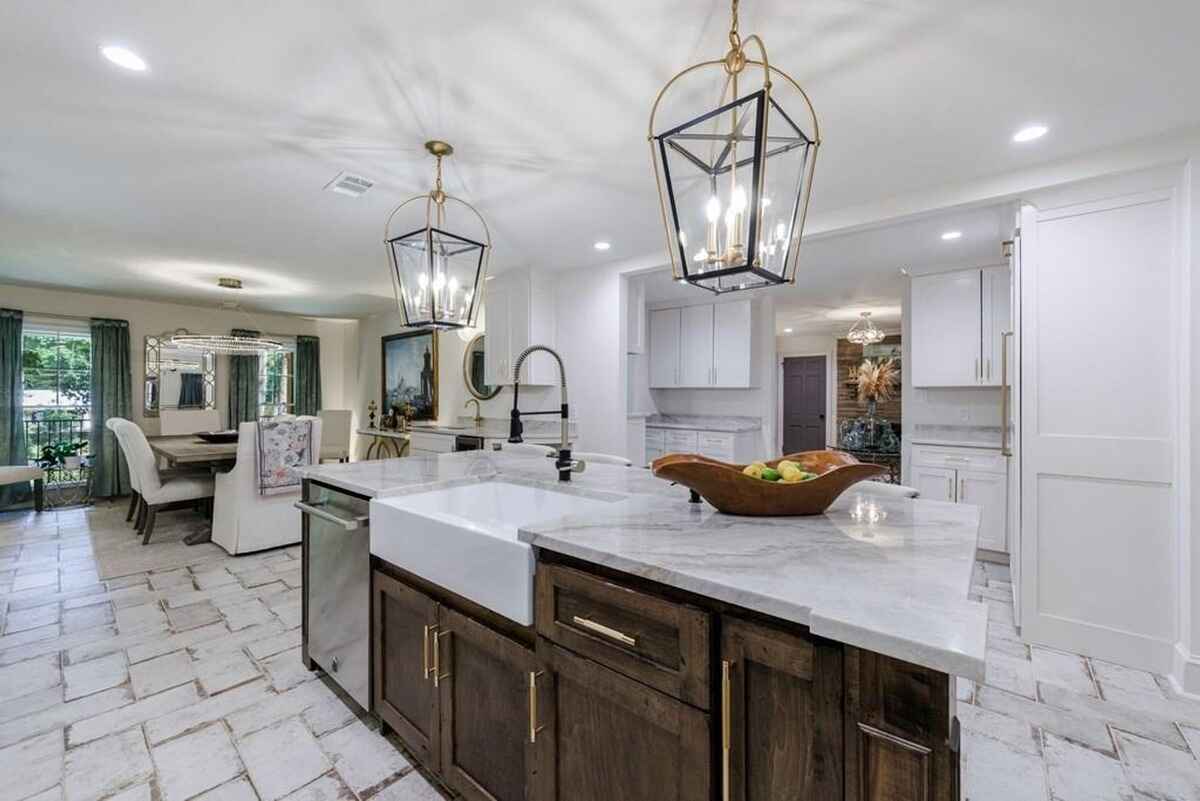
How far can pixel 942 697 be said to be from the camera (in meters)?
0.72

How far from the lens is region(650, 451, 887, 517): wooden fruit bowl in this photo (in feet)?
4.28

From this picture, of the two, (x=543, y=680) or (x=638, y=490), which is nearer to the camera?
(x=543, y=680)

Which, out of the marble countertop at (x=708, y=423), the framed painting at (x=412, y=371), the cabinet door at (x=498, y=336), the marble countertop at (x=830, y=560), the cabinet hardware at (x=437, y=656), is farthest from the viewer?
the framed painting at (x=412, y=371)

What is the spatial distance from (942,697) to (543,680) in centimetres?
83

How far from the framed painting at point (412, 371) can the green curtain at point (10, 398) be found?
3572 mm

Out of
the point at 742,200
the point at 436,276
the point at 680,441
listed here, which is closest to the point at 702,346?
the point at 680,441

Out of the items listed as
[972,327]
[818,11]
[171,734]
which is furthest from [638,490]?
[972,327]

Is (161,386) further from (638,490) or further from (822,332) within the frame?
(822,332)

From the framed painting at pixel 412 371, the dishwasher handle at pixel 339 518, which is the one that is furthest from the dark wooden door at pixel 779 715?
the framed painting at pixel 412 371

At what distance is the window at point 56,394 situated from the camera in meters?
5.47

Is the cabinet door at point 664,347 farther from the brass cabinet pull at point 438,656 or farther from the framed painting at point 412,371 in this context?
the brass cabinet pull at point 438,656

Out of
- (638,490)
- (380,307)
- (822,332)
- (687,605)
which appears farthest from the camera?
(822,332)

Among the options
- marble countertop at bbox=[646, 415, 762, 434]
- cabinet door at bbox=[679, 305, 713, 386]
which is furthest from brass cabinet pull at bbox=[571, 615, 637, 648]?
cabinet door at bbox=[679, 305, 713, 386]

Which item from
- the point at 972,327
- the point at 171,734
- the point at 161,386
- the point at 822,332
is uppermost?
the point at 822,332
